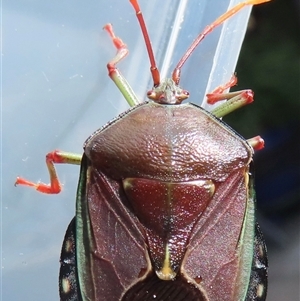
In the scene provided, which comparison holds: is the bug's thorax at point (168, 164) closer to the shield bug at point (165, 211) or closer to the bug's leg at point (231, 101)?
the shield bug at point (165, 211)

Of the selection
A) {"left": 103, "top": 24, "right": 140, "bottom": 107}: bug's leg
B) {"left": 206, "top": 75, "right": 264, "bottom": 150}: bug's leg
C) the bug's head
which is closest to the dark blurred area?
{"left": 206, "top": 75, "right": 264, "bottom": 150}: bug's leg

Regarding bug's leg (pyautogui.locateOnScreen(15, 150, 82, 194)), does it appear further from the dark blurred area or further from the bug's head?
the dark blurred area

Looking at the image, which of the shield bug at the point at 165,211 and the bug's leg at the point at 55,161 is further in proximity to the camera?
the bug's leg at the point at 55,161

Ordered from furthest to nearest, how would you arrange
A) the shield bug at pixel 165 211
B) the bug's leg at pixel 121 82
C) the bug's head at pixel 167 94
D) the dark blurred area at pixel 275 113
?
the dark blurred area at pixel 275 113, the bug's leg at pixel 121 82, the bug's head at pixel 167 94, the shield bug at pixel 165 211

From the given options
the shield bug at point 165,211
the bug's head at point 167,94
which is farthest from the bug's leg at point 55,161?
the bug's head at point 167,94

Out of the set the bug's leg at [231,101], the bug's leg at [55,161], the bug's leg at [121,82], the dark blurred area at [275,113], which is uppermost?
the bug's leg at [121,82]

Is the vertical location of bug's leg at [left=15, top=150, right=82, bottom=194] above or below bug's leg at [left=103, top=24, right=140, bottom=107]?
below
